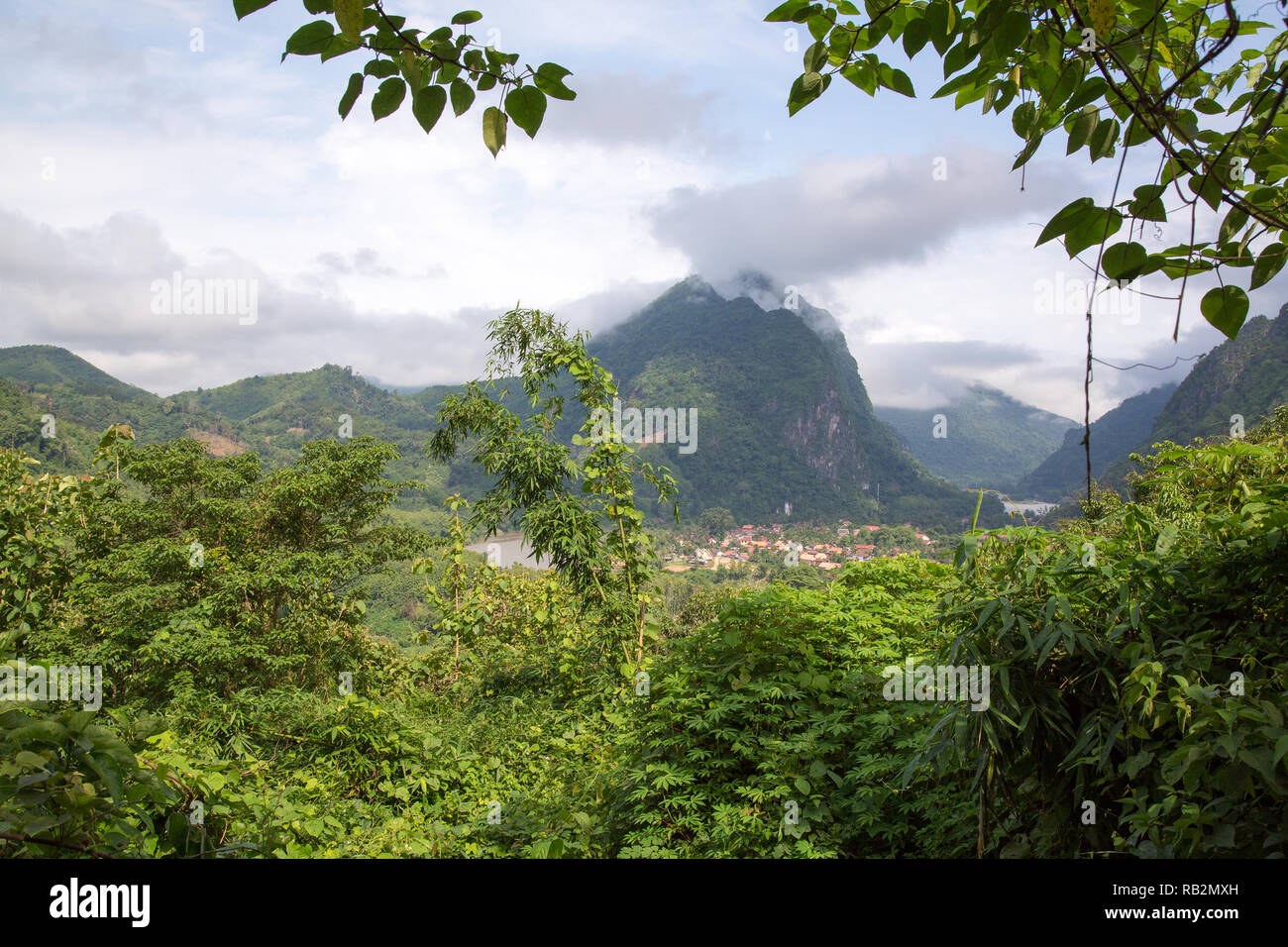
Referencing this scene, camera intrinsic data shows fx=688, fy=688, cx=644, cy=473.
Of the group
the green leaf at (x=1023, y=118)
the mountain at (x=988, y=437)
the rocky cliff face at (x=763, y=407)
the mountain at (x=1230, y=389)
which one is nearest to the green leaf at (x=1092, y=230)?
the green leaf at (x=1023, y=118)

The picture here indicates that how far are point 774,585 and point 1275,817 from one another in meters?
2.16

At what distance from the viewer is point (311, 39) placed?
0.76 meters

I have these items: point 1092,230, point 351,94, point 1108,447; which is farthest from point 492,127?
point 1108,447

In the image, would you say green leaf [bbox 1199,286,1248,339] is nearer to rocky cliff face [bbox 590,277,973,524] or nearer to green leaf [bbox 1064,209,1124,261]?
green leaf [bbox 1064,209,1124,261]

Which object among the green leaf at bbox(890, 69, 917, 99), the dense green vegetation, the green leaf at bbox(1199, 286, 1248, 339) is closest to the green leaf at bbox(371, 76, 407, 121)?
the green leaf at bbox(890, 69, 917, 99)

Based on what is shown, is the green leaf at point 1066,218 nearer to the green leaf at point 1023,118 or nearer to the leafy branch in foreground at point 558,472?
the green leaf at point 1023,118

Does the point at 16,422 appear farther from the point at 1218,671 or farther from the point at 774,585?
the point at 1218,671

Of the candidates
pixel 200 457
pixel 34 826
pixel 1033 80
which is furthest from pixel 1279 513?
pixel 200 457

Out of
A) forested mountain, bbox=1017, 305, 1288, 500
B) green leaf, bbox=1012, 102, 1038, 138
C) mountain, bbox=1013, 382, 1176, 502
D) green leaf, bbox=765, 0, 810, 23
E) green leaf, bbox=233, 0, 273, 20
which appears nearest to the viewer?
green leaf, bbox=233, 0, 273, 20

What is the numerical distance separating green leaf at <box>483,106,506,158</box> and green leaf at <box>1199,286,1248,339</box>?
93 centimetres

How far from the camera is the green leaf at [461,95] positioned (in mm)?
882

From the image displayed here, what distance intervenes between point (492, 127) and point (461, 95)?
3.0 inches

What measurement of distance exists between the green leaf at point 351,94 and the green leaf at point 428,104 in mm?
63

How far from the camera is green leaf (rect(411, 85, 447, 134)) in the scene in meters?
0.85
